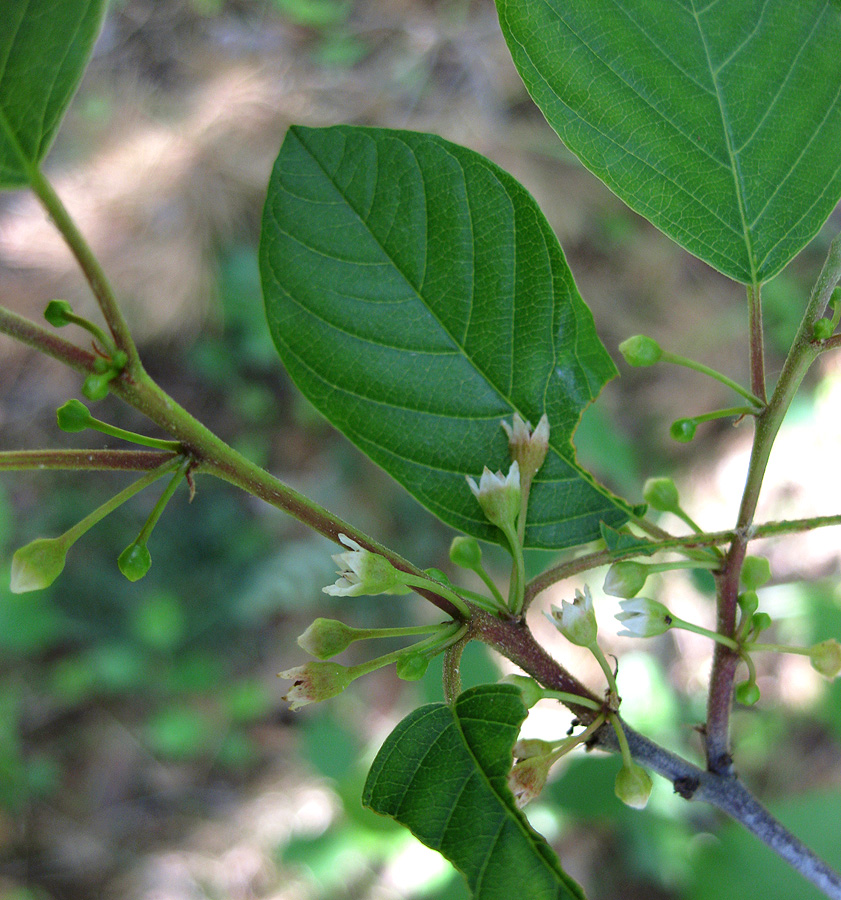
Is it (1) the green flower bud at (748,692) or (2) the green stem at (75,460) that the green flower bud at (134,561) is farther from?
(1) the green flower bud at (748,692)

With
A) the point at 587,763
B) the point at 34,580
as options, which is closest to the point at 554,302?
the point at 34,580

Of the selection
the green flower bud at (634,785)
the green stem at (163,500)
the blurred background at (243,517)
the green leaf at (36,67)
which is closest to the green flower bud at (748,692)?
the green flower bud at (634,785)

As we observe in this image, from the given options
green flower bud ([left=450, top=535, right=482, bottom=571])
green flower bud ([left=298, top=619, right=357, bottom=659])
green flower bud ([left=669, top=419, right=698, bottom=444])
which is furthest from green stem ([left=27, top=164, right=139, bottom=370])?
green flower bud ([left=669, top=419, right=698, bottom=444])

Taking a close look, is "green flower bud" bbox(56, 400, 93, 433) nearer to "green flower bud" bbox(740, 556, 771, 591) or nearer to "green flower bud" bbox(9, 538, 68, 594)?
"green flower bud" bbox(9, 538, 68, 594)

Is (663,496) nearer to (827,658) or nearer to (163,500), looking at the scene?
(827,658)

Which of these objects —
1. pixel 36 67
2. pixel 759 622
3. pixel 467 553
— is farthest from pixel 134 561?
pixel 759 622

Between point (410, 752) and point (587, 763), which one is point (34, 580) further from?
point (587, 763)
